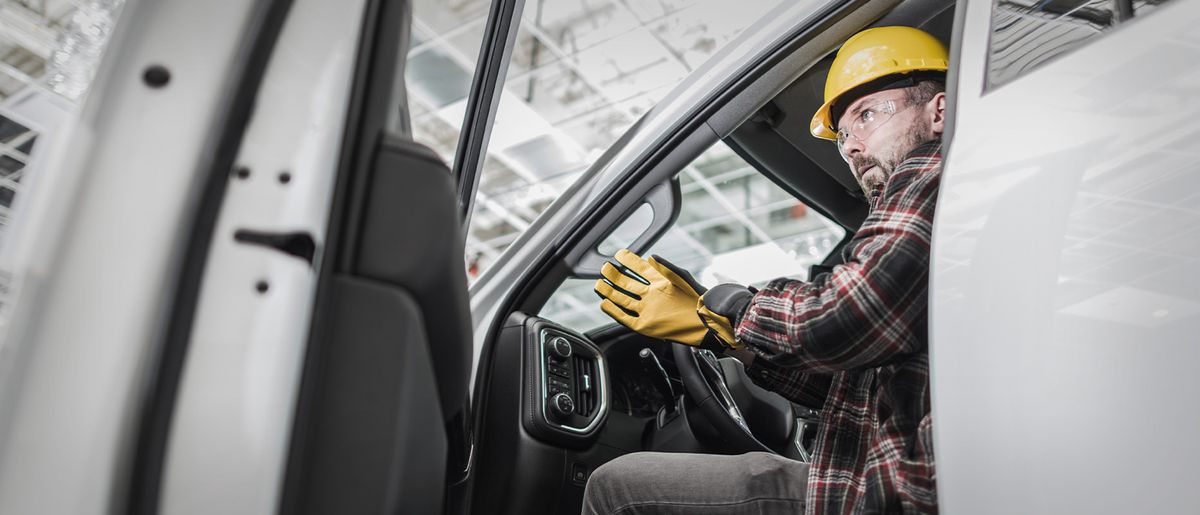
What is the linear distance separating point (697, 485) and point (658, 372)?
85 cm

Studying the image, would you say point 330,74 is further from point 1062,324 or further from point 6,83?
point 1062,324

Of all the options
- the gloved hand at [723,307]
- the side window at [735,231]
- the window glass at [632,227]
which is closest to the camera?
the gloved hand at [723,307]

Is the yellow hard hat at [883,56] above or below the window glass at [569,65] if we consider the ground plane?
below

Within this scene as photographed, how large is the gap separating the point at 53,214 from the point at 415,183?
0.35 metres

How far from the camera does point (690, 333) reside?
5.42 ft

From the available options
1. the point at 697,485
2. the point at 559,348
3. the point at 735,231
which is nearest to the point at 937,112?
the point at 697,485

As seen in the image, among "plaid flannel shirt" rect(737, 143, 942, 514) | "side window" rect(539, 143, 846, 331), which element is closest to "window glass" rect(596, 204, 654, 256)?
"plaid flannel shirt" rect(737, 143, 942, 514)

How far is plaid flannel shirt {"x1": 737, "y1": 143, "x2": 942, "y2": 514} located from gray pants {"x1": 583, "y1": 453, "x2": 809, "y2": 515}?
0.46 ft

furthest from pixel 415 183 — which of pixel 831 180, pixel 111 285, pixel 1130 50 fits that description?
pixel 831 180

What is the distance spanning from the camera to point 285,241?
79 centimetres

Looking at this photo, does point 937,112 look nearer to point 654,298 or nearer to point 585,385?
point 654,298

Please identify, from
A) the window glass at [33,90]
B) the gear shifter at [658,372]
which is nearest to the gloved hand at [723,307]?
the gear shifter at [658,372]

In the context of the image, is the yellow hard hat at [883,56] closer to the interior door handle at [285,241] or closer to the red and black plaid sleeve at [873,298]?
the red and black plaid sleeve at [873,298]

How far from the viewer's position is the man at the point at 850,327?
120 centimetres
